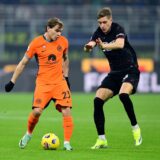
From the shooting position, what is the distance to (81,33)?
33.0 meters

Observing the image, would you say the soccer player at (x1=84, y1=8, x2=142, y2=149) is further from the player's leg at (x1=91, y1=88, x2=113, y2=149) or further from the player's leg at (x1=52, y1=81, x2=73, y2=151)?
the player's leg at (x1=52, y1=81, x2=73, y2=151)

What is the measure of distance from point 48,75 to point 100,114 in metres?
1.18

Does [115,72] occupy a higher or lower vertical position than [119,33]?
lower

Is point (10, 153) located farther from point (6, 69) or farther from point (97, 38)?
point (6, 69)

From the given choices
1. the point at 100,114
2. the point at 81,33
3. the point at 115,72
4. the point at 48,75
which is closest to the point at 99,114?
the point at 100,114

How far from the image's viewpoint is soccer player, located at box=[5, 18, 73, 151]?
11133 mm

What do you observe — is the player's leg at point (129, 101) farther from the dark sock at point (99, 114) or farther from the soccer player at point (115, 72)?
the dark sock at point (99, 114)

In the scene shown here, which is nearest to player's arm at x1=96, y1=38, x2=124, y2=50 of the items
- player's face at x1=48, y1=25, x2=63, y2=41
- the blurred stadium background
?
player's face at x1=48, y1=25, x2=63, y2=41

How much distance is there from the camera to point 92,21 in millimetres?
33188

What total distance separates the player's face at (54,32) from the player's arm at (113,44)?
2.17ft


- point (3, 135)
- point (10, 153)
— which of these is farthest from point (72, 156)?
point (3, 135)

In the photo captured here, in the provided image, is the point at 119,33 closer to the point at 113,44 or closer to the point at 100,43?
the point at 113,44

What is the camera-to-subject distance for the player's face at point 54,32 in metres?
11.0

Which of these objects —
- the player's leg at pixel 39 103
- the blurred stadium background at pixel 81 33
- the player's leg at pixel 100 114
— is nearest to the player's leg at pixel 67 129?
the player's leg at pixel 39 103
